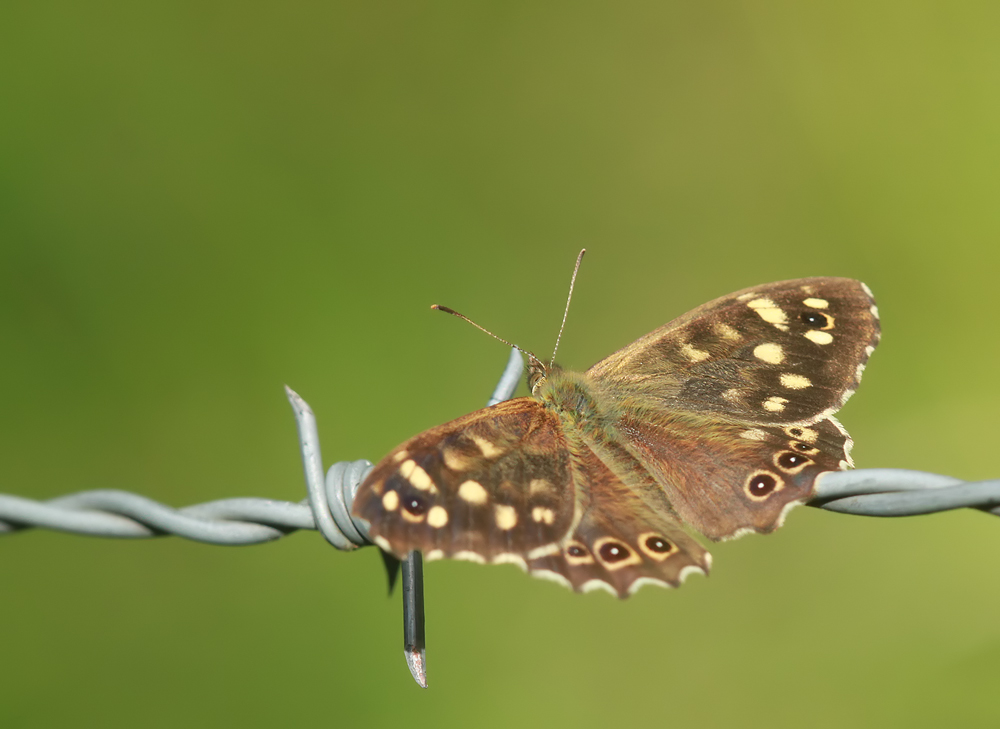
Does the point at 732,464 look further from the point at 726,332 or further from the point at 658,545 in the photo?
the point at 726,332

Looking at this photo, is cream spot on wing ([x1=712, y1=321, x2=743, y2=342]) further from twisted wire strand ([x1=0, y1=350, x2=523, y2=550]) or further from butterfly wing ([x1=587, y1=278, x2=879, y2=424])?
twisted wire strand ([x1=0, y1=350, x2=523, y2=550])

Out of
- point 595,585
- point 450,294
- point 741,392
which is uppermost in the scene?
point 450,294

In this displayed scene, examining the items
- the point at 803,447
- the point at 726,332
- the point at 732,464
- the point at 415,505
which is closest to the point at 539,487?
the point at 415,505

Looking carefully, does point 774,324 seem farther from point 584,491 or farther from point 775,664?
point 775,664

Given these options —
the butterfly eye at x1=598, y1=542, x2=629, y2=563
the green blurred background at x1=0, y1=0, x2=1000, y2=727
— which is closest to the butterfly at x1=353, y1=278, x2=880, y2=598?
the butterfly eye at x1=598, y1=542, x2=629, y2=563

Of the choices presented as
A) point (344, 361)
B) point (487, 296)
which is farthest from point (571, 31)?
point (344, 361)

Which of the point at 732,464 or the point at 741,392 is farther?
the point at 741,392

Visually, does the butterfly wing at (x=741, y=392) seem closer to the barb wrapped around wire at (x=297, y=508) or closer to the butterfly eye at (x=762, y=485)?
the butterfly eye at (x=762, y=485)
